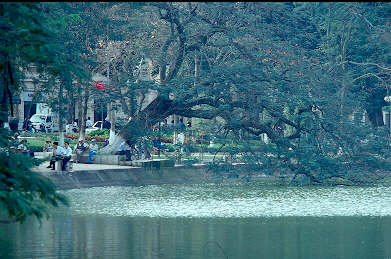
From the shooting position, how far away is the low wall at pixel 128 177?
1385 inches

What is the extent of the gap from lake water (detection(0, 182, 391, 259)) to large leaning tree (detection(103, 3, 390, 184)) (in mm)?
1364

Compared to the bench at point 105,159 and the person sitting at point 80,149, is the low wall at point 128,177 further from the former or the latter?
the person sitting at point 80,149

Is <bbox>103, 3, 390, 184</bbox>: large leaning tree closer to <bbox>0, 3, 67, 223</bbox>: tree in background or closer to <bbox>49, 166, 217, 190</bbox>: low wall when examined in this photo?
<bbox>49, 166, 217, 190</bbox>: low wall

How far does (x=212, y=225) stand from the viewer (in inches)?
1011

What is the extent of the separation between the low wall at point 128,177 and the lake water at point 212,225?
55 centimetres

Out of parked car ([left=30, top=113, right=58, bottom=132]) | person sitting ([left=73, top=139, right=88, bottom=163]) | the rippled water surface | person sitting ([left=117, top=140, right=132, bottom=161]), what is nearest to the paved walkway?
person sitting ([left=117, top=140, right=132, bottom=161])

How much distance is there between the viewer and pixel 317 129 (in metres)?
34.9

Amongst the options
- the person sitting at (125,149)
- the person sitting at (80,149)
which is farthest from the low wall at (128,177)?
the person sitting at (80,149)

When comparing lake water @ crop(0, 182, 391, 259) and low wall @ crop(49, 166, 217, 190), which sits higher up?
low wall @ crop(49, 166, 217, 190)

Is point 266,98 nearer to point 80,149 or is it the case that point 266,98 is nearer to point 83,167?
point 83,167

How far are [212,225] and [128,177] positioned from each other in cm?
1323

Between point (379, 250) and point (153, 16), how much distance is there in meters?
22.5

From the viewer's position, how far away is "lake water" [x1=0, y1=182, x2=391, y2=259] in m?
20.9

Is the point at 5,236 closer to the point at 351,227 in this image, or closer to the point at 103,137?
the point at 351,227
